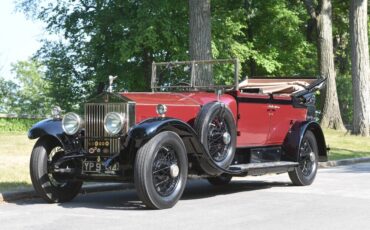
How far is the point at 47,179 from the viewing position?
29.4ft

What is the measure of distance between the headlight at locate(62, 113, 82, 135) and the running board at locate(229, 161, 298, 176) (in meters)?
2.23

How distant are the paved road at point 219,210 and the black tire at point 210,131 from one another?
0.51 m

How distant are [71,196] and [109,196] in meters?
0.79

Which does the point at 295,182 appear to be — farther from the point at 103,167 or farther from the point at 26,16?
the point at 26,16

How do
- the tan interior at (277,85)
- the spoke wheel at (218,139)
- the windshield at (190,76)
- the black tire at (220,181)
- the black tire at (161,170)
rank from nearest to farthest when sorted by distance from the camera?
the black tire at (161,170) → the spoke wheel at (218,139) → the windshield at (190,76) → the black tire at (220,181) → the tan interior at (277,85)

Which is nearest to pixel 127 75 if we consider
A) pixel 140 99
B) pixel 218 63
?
pixel 218 63

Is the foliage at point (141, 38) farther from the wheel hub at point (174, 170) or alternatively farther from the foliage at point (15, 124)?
the wheel hub at point (174, 170)

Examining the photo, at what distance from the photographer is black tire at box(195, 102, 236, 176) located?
29.5ft

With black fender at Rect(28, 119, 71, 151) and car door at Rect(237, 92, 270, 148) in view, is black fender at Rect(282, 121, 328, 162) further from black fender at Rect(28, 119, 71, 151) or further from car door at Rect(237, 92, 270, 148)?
black fender at Rect(28, 119, 71, 151)

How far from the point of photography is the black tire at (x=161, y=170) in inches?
318

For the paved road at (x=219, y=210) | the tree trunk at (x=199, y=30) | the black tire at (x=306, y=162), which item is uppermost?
the tree trunk at (x=199, y=30)

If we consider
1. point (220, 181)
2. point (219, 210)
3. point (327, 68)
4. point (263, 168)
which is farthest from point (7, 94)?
point (219, 210)

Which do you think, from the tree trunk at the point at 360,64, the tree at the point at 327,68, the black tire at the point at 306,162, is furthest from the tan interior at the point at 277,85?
the tree at the point at 327,68

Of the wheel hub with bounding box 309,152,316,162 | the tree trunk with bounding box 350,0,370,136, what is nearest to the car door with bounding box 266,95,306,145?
the wheel hub with bounding box 309,152,316,162
